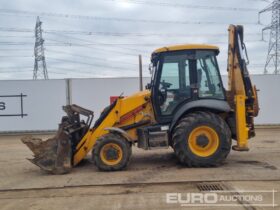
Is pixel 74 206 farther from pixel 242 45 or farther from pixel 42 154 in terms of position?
pixel 242 45

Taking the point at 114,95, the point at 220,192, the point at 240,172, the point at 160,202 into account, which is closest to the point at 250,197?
the point at 220,192

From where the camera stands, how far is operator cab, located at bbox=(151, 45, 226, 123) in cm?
914

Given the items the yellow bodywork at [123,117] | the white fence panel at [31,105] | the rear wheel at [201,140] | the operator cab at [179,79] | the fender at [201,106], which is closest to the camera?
the rear wheel at [201,140]

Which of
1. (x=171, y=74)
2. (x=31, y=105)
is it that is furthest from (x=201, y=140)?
(x=31, y=105)

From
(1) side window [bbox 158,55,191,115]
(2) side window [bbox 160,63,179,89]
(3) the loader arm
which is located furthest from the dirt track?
(2) side window [bbox 160,63,179,89]

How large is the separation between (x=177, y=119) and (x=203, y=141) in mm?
726

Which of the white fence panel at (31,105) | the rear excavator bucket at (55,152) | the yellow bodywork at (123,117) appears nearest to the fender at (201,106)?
the yellow bodywork at (123,117)

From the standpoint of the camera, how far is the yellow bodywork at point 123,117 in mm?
9320

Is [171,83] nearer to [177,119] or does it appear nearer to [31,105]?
[177,119]

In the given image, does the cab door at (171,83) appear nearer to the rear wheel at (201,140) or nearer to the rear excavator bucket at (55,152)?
the rear wheel at (201,140)

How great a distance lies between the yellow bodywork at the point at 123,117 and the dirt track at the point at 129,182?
1.63 ft

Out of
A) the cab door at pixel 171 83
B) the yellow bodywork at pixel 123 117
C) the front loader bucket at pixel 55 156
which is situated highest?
the cab door at pixel 171 83

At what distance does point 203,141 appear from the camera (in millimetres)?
8836

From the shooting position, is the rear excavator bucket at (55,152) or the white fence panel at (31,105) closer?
the rear excavator bucket at (55,152)
